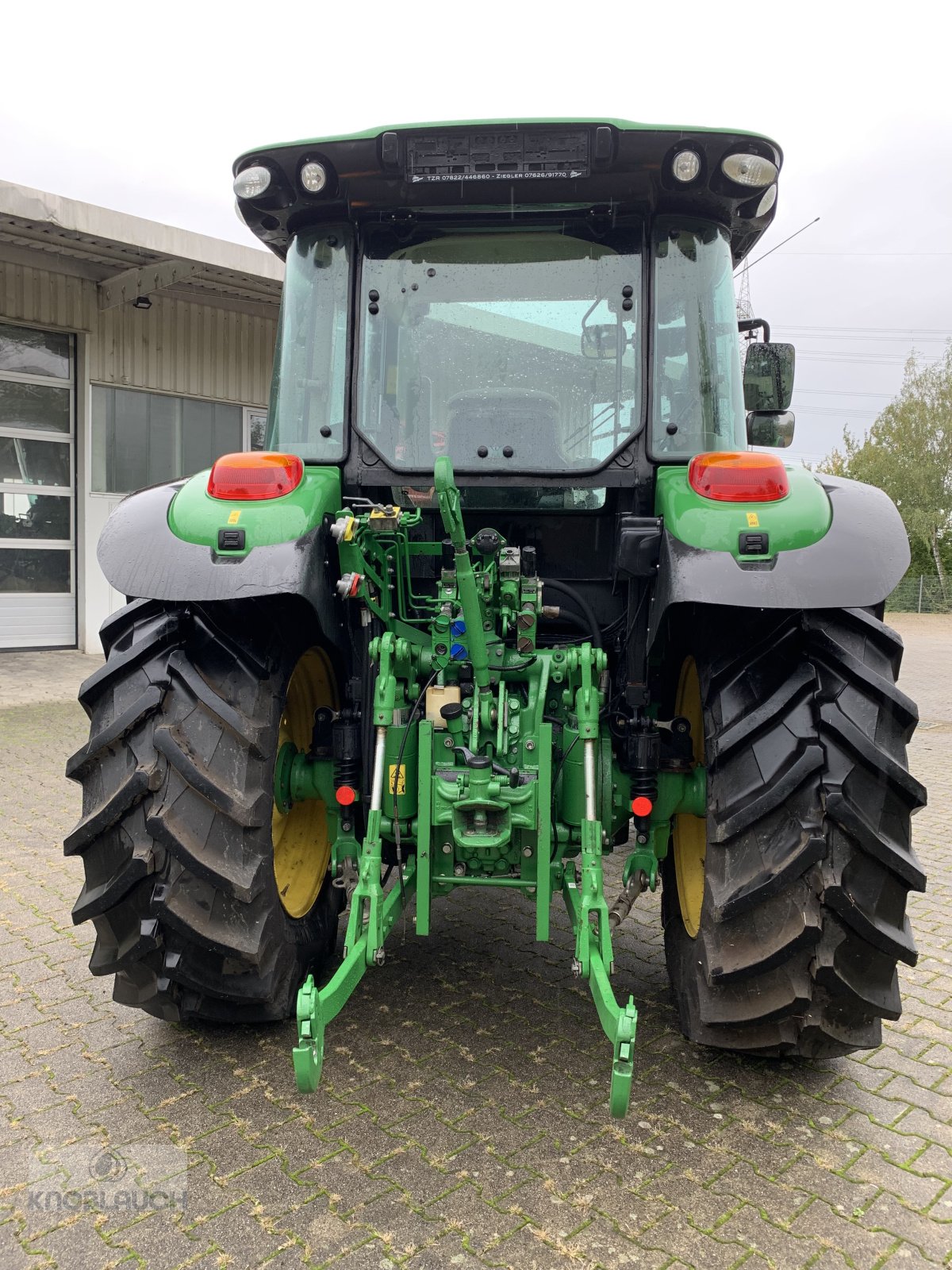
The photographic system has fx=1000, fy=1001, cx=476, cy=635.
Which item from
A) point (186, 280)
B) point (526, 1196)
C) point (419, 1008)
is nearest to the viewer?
point (526, 1196)

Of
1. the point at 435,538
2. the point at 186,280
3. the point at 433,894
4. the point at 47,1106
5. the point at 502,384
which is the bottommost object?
the point at 47,1106

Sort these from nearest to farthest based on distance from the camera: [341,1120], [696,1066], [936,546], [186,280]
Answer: [341,1120]
[696,1066]
[186,280]
[936,546]

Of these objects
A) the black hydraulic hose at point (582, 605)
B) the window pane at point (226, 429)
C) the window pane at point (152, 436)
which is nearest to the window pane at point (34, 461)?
the window pane at point (152, 436)

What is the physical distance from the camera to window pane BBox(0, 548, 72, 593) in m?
10.5

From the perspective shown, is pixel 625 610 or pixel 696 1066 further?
pixel 625 610

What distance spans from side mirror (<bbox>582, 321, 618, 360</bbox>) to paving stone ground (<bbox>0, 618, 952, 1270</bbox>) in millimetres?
2042

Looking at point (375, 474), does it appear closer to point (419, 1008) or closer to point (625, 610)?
point (625, 610)

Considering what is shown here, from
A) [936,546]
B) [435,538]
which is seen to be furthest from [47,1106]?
[936,546]

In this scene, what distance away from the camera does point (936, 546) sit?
37719 mm

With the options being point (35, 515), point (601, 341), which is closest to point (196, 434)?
point (35, 515)

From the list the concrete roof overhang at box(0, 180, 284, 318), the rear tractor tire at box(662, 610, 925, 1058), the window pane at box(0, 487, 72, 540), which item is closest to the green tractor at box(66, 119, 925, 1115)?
the rear tractor tire at box(662, 610, 925, 1058)

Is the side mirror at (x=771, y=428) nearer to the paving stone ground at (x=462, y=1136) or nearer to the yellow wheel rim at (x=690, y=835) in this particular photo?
the yellow wheel rim at (x=690, y=835)

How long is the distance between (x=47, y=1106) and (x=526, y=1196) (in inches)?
50.4

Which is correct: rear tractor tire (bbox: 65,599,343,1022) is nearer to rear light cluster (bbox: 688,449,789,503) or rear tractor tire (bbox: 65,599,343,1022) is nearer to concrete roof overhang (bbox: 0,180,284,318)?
rear light cluster (bbox: 688,449,789,503)
